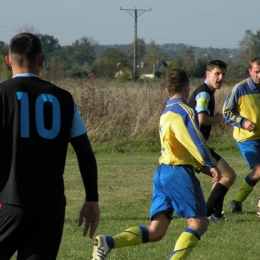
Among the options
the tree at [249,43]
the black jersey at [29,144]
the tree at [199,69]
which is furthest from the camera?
the tree at [249,43]

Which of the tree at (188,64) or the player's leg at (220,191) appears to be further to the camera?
the tree at (188,64)

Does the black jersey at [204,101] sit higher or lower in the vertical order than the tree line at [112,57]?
higher

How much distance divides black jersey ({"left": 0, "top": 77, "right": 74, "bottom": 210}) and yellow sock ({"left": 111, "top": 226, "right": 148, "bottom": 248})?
198 centimetres

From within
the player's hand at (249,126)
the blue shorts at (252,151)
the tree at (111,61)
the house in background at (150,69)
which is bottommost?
the house in background at (150,69)

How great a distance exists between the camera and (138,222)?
8.45 m

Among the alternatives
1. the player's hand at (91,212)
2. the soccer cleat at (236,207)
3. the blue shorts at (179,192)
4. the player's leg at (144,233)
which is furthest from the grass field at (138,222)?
the player's hand at (91,212)

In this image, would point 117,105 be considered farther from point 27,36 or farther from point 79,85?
point 27,36

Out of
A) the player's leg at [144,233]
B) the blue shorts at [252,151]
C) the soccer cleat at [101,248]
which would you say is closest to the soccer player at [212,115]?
the blue shorts at [252,151]

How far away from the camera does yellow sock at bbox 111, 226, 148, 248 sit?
5.67 m

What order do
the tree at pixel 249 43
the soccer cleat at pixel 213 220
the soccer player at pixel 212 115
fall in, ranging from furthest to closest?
1. the tree at pixel 249 43
2. the soccer cleat at pixel 213 220
3. the soccer player at pixel 212 115

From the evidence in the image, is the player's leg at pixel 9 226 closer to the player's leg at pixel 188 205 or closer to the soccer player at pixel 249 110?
the player's leg at pixel 188 205

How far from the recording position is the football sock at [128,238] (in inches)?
223

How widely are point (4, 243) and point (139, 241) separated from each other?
218 cm

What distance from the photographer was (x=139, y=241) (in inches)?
225
